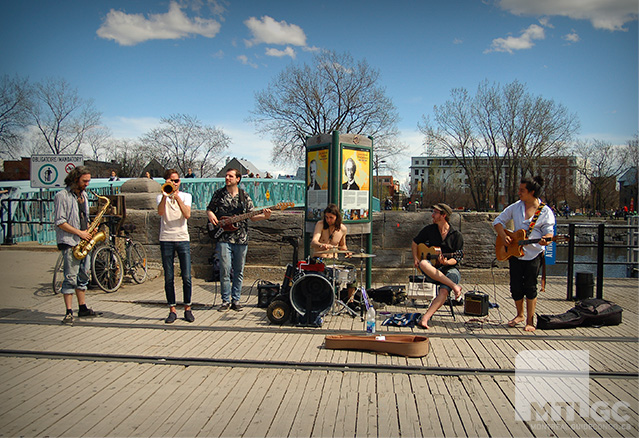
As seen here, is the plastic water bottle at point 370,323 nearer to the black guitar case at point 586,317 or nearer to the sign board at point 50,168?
the black guitar case at point 586,317

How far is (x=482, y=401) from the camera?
4.13 m

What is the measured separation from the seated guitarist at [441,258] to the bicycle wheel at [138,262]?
5330 millimetres

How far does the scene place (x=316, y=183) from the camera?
26.3 ft

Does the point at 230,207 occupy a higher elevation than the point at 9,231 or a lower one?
higher

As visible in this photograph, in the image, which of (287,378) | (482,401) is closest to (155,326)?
(287,378)

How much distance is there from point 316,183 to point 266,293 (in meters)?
1.90

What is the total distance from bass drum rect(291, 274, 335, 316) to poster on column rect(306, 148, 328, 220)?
1.71 m

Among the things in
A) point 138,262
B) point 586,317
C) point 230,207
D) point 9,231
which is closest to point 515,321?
point 586,317

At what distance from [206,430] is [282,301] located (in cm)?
306

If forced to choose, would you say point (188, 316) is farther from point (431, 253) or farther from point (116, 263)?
point (431, 253)

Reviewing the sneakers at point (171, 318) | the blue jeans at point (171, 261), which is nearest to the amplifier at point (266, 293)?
the blue jeans at point (171, 261)

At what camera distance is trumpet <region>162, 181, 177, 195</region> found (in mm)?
6555

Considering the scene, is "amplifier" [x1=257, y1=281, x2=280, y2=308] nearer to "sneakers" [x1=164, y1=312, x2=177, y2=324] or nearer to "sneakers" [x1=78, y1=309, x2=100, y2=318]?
"sneakers" [x1=164, y1=312, x2=177, y2=324]

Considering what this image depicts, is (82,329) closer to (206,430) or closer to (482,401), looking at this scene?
(206,430)
